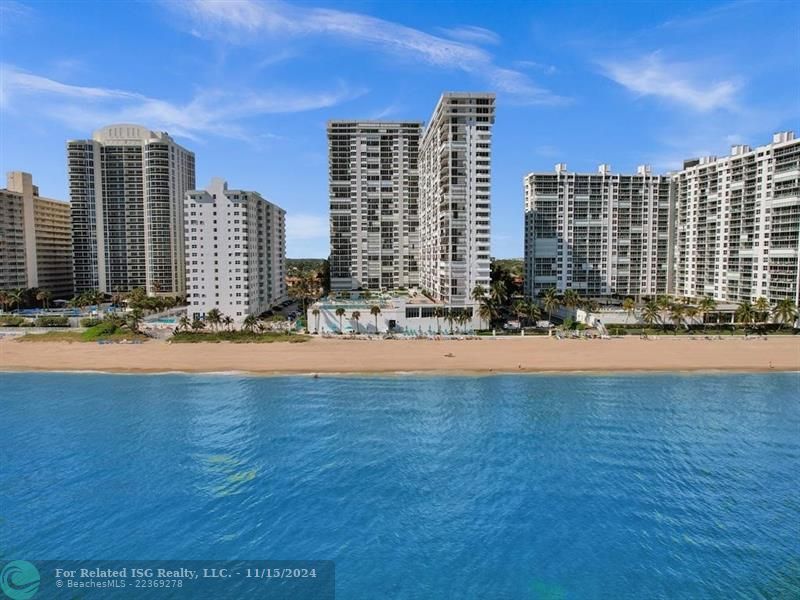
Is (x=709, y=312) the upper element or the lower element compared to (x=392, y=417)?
upper

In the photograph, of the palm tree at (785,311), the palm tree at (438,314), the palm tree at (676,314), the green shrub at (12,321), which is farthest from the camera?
the green shrub at (12,321)

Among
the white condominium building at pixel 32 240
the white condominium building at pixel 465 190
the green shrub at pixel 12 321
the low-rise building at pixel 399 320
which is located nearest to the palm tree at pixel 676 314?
the white condominium building at pixel 465 190

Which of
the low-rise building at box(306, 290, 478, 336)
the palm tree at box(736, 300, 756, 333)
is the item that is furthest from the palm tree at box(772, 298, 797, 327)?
the low-rise building at box(306, 290, 478, 336)

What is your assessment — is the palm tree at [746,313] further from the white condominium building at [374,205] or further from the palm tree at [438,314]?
the white condominium building at [374,205]

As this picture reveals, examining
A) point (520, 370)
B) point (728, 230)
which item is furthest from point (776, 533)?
point (728, 230)

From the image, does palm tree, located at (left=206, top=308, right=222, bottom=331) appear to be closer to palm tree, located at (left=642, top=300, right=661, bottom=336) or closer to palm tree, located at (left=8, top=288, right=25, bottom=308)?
palm tree, located at (left=8, top=288, right=25, bottom=308)

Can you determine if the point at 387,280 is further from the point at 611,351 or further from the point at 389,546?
the point at 389,546

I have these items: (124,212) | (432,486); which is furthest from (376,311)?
(124,212)
